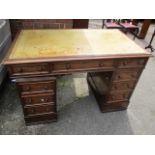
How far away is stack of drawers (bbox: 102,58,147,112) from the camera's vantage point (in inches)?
58.5

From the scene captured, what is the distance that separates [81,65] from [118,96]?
674 mm

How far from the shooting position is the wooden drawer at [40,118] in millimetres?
1586

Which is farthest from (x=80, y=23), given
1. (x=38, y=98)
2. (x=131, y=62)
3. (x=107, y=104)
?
(x=38, y=98)

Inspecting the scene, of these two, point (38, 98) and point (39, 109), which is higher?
point (38, 98)

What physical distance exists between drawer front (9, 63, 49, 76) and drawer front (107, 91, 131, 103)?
2.66 feet

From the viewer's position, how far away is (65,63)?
128cm

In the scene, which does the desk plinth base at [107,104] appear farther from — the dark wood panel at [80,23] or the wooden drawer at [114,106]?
the dark wood panel at [80,23]

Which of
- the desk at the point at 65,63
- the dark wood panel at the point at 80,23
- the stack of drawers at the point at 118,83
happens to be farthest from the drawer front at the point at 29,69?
the dark wood panel at the point at 80,23

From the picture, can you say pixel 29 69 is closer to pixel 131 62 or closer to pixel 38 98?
pixel 38 98

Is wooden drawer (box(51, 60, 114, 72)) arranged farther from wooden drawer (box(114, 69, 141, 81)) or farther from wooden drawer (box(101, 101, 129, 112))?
wooden drawer (box(101, 101, 129, 112))

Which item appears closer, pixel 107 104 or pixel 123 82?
pixel 123 82

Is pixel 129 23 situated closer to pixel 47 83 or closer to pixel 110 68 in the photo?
pixel 110 68

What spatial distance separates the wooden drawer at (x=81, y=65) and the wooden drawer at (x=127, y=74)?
17 centimetres
